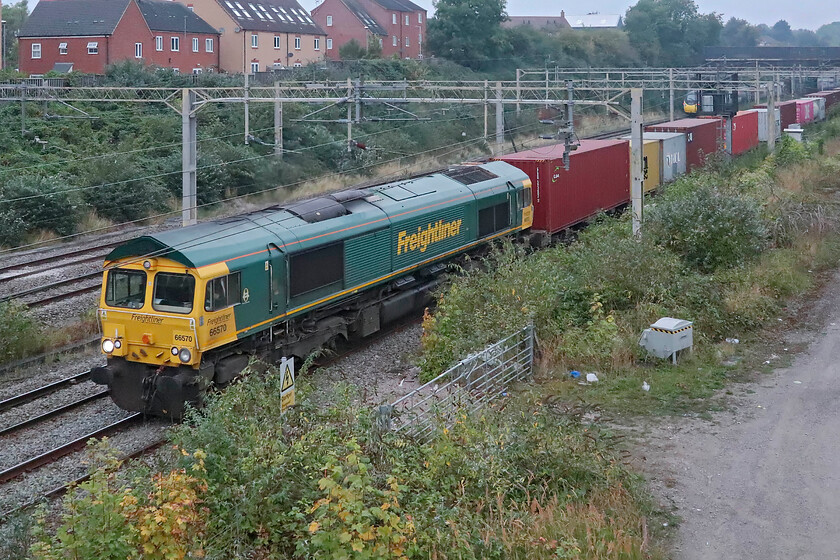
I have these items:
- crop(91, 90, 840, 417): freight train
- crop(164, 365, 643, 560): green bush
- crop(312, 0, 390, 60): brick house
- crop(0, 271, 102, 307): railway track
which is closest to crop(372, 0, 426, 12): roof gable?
crop(312, 0, 390, 60): brick house

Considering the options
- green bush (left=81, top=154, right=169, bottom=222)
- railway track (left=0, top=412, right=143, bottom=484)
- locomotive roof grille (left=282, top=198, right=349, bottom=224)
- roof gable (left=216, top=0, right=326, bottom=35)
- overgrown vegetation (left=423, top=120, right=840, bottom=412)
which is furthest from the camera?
roof gable (left=216, top=0, right=326, bottom=35)

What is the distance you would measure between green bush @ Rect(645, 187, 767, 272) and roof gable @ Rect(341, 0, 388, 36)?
58.4 meters

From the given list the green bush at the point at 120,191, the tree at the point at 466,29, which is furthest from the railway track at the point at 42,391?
the tree at the point at 466,29

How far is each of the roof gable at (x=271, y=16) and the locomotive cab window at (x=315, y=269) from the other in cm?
4693

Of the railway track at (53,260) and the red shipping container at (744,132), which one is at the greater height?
the red shipping container at (744,132)

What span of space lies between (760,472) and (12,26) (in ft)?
280

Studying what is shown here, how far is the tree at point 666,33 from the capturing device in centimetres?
10162

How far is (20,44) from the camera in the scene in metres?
53.4

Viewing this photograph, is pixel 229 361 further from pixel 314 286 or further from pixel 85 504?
pixel 85 504

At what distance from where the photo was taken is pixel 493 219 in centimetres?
2222

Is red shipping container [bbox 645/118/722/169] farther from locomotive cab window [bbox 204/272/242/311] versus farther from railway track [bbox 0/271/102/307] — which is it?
locomotive cab window [bbox 204/272/242/311]

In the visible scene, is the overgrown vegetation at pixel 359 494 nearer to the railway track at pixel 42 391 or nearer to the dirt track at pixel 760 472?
the dirt track at pixel 760 472

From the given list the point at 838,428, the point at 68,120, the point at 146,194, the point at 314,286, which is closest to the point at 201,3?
the point at 68,120

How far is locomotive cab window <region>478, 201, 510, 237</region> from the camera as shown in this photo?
71.3 ft
